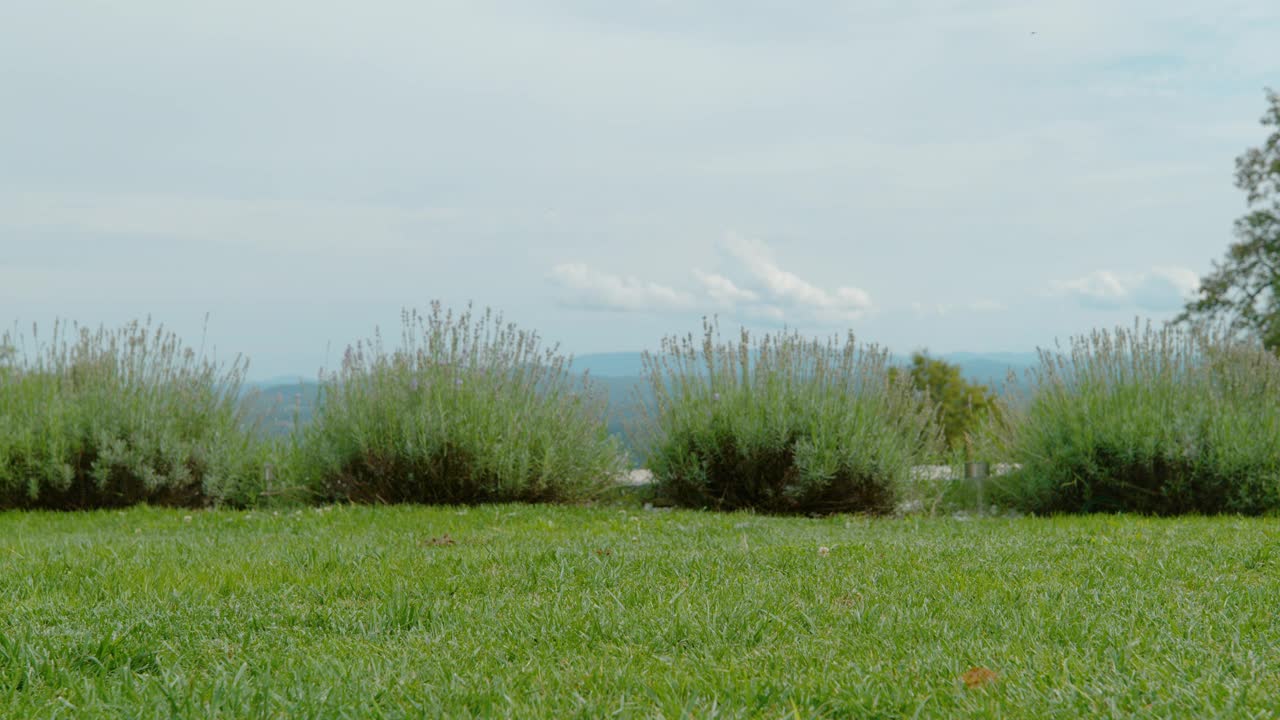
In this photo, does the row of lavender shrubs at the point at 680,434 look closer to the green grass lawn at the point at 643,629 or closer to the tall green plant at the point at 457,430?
the tall green plant at the point at 457,430

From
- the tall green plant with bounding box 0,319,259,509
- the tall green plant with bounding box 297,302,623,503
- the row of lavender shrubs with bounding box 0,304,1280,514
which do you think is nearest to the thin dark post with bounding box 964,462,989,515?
the row of lavender shrubs with bounding box 0,304,1280,514

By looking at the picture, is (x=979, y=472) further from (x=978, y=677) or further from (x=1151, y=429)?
(x=978, y=677)

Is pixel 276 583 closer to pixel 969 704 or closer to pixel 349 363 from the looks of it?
pixel 969 704

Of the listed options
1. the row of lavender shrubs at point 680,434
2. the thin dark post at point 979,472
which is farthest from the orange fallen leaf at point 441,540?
the thin dark post at point 979,472

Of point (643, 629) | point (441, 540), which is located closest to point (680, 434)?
point (441, 540)

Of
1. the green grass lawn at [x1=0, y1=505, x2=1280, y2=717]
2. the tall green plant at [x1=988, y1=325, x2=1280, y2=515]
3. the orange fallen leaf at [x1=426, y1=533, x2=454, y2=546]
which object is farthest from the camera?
the tall green plant at [x1=988, y1=325, x2=1280, y2=515]

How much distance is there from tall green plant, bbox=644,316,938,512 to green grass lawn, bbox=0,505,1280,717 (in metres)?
3.21

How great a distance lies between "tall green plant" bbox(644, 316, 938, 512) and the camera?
895 centimetres

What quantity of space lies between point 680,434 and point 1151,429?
386cm

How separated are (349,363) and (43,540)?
322 centimetres

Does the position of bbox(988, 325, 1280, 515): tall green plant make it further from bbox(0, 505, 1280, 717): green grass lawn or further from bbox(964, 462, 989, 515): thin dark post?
bbox(0, 505, 1280, 717): green grass lawn

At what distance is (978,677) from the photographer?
287 cm

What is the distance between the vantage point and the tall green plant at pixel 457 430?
8.77 metres

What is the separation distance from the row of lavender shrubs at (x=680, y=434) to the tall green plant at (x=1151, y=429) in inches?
0.7
